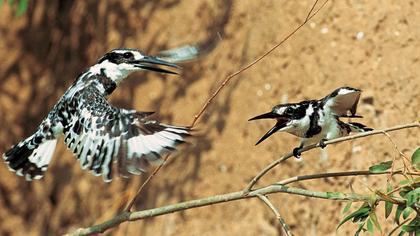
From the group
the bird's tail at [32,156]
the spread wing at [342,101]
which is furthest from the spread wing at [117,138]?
the spread wing at [342,101]

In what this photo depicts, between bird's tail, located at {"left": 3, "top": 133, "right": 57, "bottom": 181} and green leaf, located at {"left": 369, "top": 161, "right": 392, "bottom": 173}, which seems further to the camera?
bird's tail, located at {"left": 3, "top": 133, "right": 57, "bottom": 181}

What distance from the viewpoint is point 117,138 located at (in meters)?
3.18

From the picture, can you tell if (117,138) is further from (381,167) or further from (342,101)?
(381,167)

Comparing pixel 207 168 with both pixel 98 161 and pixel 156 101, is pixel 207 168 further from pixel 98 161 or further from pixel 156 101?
pixel 98 161

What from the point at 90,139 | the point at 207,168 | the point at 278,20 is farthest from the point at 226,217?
the point at 90,139

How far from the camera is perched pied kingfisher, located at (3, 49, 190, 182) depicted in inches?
121

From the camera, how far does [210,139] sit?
173 inches

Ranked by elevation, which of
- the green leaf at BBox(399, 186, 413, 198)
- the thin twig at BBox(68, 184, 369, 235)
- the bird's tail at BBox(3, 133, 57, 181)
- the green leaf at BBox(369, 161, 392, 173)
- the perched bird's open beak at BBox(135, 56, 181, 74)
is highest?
the perched bird's open beak at BBox(135, 56, 181, 74)

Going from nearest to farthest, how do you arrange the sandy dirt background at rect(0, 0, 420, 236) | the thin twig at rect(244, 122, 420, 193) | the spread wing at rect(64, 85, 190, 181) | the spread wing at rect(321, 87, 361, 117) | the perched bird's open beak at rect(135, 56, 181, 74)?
1. the thin twig at rect(244, 122, 420, 193)
2. the spread wing at rect(321, 87, 361, 117)
3. the spread wing at rect(64, 85, 190, 181)
4. the perched bird's open beak at rect(135, 56, 181, 74)
5. the sandy dirt background at rect(0, 0, 420, 236)

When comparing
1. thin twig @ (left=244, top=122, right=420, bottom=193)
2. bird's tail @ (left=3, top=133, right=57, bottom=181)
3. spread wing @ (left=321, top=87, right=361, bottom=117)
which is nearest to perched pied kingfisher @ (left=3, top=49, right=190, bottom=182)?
bird's tail @ (left=3, top=133, right=57, bottom=181)

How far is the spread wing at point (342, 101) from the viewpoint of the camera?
2.93m

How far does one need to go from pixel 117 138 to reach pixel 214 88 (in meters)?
1.27

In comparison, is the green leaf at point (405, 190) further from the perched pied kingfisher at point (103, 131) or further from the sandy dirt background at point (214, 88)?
the sandy dirt background at point (214, 88)

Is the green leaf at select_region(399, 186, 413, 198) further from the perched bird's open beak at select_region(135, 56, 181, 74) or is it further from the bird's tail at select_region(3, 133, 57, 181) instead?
the bird's tail at select_region(3, 133, 57, 181)
